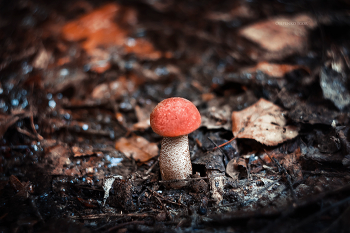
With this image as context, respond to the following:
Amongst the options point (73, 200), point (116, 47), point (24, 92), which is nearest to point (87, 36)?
point (116, 47)

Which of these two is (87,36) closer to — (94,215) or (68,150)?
(68,150)

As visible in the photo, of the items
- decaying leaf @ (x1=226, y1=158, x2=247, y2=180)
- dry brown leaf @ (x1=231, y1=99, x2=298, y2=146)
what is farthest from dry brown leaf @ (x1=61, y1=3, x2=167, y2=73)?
decaying leaf @ (x1=226, y1=158, x2=247, y2=180)

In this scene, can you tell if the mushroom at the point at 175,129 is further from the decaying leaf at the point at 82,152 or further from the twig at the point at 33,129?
the twig at the point at 33,129

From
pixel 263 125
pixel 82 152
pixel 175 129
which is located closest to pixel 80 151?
pixel 82 152

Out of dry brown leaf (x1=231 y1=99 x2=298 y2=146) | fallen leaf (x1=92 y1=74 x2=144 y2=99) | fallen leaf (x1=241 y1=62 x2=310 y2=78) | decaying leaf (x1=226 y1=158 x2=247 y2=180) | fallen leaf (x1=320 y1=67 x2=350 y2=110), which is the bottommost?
fallen leaf (x1=92 y1=74 x2=144 y2=99)

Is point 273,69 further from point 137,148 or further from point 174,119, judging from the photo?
point 137,148

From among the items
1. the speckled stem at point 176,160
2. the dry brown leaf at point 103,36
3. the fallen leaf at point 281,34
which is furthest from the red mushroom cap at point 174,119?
the dry brown leaf at point 103,36

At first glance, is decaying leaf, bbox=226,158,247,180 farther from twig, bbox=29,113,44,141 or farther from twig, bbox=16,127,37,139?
twig, bbox=16,127,37,139
